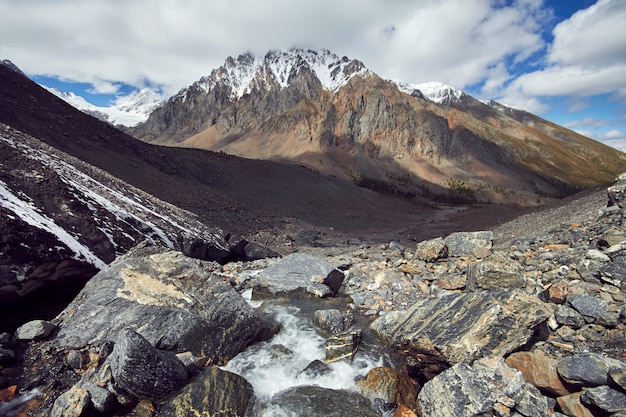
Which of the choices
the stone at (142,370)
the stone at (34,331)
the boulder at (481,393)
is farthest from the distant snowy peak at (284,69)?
the stone at (142,370)

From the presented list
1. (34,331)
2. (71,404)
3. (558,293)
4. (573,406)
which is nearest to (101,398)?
(71,404)

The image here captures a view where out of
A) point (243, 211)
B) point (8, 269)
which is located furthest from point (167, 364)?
point (243, 211)

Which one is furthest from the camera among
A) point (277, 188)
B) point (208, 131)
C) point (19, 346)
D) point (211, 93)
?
point (211, 93)

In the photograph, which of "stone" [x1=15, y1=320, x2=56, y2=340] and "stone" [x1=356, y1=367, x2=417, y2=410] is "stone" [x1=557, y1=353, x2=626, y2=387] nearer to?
"stone" [x1=356, y1=367, x2=417, y2=410]

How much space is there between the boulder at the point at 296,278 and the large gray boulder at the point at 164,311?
302 cm

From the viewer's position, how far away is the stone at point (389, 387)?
6391 mm

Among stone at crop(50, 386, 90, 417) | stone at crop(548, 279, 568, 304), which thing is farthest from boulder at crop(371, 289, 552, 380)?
stone at crop(50, 386, 90, 417)

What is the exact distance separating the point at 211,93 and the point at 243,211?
489ft

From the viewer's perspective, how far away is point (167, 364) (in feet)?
19.4

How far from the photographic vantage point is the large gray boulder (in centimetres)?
690

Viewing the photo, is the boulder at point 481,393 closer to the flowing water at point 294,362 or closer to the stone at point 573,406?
the stone at point 573,406

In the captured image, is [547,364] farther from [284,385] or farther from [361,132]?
[361,132]

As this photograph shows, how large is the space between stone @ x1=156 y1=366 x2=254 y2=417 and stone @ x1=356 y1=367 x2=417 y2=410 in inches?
90.6

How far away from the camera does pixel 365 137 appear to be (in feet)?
350
